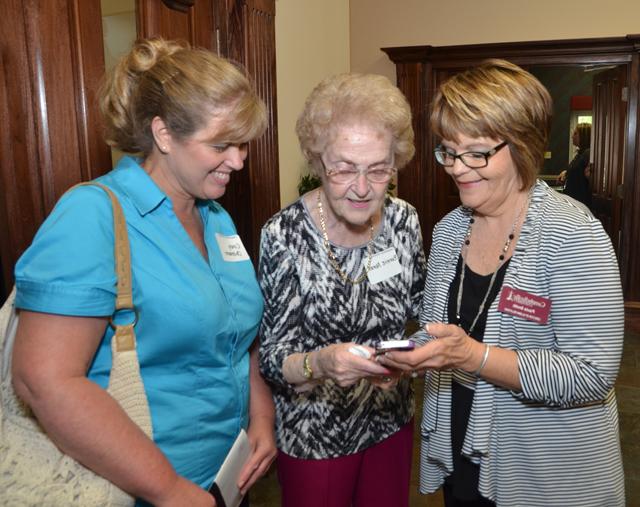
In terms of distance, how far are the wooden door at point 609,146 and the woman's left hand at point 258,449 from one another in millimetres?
6098

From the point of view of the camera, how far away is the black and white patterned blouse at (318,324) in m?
1.72

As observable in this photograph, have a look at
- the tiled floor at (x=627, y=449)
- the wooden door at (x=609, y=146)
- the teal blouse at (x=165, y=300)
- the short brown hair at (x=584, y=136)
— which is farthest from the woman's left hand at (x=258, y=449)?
the short brown hair at (x=584, y=136)

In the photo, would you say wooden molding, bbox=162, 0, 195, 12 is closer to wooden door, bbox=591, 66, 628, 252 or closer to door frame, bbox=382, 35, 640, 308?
door frame, bbox=382, 35, 640, 308

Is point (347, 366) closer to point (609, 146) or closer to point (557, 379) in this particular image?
point (557, 379)

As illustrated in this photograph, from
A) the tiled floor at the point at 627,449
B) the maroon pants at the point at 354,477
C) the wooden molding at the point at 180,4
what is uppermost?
the wooden molding at the point at 180,4

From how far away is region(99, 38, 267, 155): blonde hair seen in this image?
133 centimetres

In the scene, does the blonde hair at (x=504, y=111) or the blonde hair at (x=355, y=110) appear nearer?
the blonde hair at (x=504, y=111)

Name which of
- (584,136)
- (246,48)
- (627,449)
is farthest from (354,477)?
(584,136)

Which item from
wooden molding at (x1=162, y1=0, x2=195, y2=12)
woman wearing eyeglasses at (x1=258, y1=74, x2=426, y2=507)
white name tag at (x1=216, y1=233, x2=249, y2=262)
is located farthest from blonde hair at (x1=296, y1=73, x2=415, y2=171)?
wooden molding at (x1=162, y1=0, x2=195, y2=12)

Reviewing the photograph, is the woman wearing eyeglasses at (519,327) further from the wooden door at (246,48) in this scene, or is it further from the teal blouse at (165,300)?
the wooden door at (246,48)

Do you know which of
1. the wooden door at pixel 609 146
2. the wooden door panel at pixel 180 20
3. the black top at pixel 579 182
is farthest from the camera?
the black top at pixel 579 182

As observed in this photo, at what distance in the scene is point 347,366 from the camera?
1.46 m

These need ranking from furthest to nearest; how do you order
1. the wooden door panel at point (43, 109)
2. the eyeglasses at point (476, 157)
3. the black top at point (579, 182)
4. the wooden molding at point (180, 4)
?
the black top at point (579, 182)
the wooden molding at point (180, 4)
the wooden door panel at point (43, 109)
the eyeglasses at point (476, 157)

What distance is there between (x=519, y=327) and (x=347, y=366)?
0.45 metres
